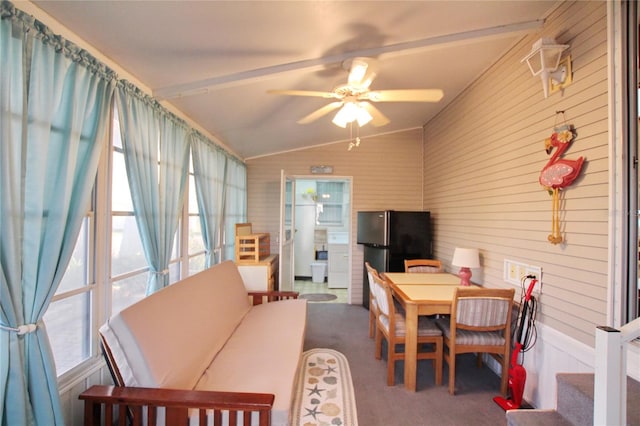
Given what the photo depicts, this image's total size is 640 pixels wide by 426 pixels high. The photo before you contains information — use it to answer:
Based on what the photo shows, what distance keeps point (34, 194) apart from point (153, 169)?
3.02 feet

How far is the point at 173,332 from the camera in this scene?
1696 mm

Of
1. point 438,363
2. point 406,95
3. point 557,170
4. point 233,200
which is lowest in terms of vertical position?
point 438,363

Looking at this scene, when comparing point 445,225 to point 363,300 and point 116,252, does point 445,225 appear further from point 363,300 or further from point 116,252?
point 116,252

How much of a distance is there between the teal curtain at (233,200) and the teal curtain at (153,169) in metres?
1.40

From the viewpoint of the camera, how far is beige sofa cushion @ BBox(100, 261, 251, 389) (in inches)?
55.7

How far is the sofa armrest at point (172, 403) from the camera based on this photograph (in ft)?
4.29

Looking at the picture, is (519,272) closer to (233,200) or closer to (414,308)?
(414,308)

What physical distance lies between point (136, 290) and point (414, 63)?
2962mm

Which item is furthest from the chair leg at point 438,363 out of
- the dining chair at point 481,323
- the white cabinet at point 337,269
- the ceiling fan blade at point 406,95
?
the white cabinet at point 337,269

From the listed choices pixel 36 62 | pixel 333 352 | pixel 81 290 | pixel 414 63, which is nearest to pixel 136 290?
pixel 81 290

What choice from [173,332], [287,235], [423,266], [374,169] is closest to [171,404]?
[173,332]

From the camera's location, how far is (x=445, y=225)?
3.82 m

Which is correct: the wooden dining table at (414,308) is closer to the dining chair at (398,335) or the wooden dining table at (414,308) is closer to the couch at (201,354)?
the dining chair at (398,335)

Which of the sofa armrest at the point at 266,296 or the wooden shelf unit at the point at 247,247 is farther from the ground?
the wooden shelf unit at the point at 247,247
